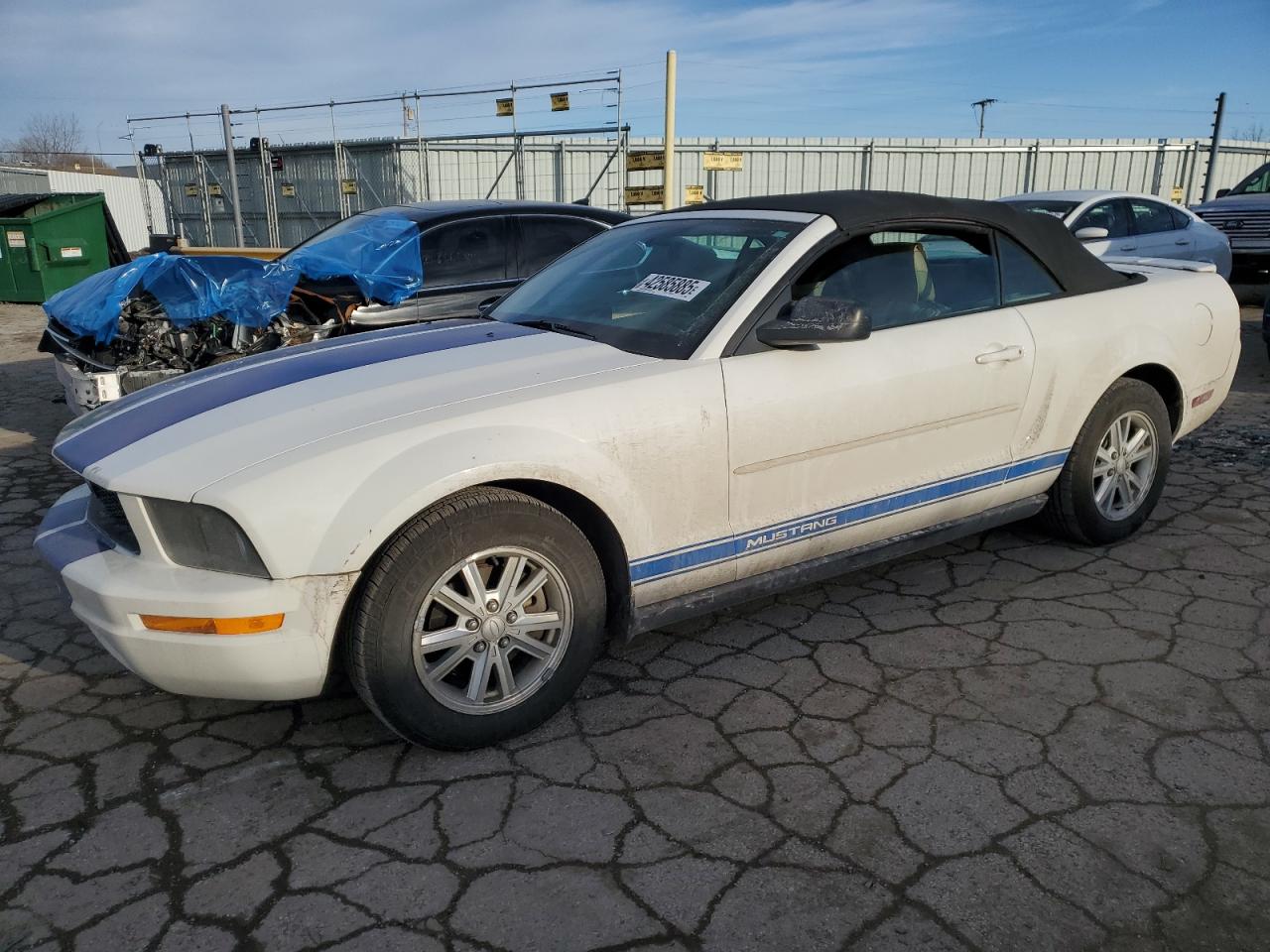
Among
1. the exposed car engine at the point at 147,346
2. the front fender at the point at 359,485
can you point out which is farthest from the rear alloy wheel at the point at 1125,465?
Answer: the exposed car engine at the point at 147,346

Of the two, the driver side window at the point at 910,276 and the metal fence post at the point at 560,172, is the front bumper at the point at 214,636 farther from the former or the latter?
the metal fence post at the point at 560,172


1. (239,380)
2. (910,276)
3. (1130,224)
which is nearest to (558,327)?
(239,380)

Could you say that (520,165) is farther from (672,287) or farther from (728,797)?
(728,797)

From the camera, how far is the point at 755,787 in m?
2.65

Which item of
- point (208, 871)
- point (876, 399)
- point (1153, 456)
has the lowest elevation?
point (208, 871)

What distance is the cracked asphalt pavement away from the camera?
2174 mm

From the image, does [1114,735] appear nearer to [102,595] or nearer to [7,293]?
[102,595]

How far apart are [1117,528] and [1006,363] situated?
1.25 meters

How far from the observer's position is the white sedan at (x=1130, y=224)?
9469mm

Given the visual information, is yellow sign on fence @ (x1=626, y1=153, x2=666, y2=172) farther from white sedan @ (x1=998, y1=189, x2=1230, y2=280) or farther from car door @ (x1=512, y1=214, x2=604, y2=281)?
car door @ (x1=512, y1=214, x2=604, y2=281)

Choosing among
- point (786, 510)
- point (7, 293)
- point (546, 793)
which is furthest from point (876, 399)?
point (7, 293)

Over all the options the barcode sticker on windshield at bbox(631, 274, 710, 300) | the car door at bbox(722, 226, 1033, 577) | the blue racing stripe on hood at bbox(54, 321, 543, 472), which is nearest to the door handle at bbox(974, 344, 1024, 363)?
the car door at bbox(722, 226, 1033, 577)

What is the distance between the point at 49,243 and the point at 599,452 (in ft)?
47.4

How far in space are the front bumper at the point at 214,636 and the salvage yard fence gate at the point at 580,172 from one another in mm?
12377
